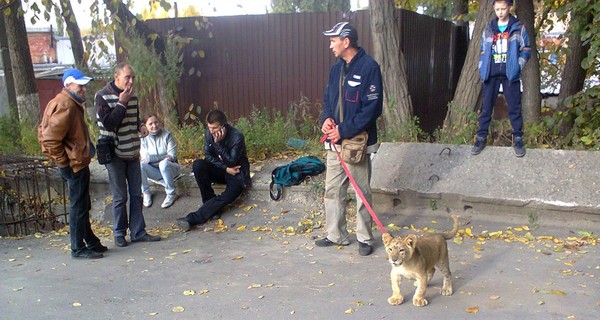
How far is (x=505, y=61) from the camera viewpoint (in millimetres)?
6371

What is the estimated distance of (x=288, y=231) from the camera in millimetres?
6500

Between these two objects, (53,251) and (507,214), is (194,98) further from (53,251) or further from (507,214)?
→ (507,214)

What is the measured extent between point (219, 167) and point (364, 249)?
2.51 meters

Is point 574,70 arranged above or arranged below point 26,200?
above

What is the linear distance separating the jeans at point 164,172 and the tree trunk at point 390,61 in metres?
3.04

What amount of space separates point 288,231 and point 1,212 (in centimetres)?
426

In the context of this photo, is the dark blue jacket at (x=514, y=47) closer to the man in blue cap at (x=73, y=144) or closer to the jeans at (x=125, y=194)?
the jeans at (x=125, y=194)

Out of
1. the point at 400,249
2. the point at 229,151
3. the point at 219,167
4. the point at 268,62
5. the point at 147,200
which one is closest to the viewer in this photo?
the point at 400,249

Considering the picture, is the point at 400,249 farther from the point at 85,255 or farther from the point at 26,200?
the point at 26,200

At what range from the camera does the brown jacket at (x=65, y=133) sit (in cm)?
534

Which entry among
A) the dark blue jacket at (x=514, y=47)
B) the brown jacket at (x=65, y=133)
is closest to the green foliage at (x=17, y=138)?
the brown jacket at (x=65, y=133)

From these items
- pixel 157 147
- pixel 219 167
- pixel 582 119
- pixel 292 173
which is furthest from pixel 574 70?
pixel 157 147

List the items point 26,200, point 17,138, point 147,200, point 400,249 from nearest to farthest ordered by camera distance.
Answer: point 400,249, point 147,200, point 26,200, point 17,138

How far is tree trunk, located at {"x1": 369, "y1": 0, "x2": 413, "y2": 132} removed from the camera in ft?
27.2
